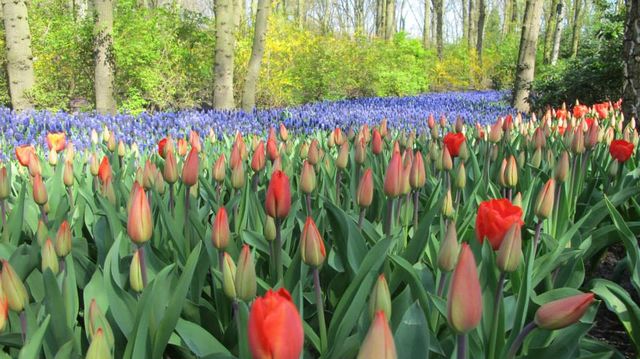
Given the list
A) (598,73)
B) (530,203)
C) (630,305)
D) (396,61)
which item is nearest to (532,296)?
(630,305)

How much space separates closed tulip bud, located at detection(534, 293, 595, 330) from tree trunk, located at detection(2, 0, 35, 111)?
929 cm

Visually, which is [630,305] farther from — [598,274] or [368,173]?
[598,274]

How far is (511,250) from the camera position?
111cm

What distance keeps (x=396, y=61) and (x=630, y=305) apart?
64.2 feet

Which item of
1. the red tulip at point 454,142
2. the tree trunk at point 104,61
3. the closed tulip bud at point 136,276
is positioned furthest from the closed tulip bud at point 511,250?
the tree trunk at point 104,61

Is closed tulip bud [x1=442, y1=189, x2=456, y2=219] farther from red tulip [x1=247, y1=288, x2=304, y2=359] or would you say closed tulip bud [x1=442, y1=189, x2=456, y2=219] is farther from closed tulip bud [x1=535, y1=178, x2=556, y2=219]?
red tulip [x1=247, y1=288, x2=304, y2=359]

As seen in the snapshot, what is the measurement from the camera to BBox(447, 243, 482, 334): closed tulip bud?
81 centimetres

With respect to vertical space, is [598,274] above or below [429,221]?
below

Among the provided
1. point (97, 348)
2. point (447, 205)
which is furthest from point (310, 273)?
point (97, 348)

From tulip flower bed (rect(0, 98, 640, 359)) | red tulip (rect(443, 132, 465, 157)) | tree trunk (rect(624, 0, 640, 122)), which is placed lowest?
tulip flower bed (rect(0, 98, 640, 359))

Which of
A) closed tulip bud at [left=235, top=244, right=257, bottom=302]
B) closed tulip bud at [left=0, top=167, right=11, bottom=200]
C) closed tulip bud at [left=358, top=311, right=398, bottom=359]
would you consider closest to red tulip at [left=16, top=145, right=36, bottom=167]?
closed tulip bud at [left=0, top=167, right=11, bottom=200]

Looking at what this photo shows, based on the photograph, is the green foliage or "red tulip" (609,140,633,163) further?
the green foliage

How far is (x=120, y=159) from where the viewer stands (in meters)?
2.94

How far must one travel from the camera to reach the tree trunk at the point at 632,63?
4180mm
